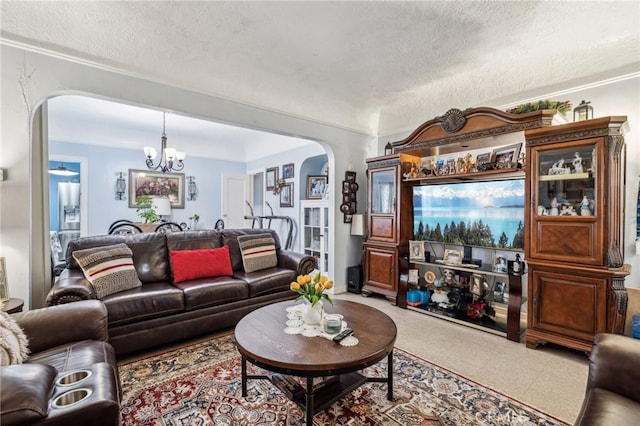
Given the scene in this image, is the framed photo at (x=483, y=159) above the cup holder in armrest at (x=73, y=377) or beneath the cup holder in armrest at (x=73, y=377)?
above

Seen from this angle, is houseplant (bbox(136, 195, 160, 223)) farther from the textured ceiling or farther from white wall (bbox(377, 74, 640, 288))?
white wall (bbox(377, 74, 640, 288))

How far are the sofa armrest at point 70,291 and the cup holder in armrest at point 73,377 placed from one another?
44.8 inches

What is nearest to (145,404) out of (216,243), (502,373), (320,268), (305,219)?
(216,243)

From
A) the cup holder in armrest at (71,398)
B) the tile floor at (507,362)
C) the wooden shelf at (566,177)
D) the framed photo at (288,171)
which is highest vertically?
the framed photo at (288,171)

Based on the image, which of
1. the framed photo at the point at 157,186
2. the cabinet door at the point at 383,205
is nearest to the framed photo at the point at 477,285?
the cabinet door at the point at 383,205

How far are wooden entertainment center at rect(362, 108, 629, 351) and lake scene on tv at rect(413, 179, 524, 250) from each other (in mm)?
144

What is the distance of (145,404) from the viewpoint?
74.0 inches

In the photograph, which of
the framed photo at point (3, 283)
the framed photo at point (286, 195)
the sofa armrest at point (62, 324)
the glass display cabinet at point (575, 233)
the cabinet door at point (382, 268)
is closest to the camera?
the sofa armrest at point (62, 324)

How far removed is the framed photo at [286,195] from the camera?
634cm

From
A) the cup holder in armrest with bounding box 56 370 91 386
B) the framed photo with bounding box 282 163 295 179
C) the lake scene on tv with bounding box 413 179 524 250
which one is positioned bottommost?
the cup holder in armrest with bounding box 56 370 91 386

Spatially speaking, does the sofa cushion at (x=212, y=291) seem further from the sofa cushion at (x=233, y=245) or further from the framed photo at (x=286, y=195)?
the framed photo at (x=286, y=195)

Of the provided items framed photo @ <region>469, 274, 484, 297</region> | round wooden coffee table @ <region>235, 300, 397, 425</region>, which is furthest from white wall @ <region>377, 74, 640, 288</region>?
round wooden coffee table @ <region>235, 300, 397, 425</region>

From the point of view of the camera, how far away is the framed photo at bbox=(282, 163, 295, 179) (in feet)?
20.5

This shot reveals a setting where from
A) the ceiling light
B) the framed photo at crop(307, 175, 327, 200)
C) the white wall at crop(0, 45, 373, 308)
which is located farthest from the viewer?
the framed photo at crop(307, 175, 327, 200)
